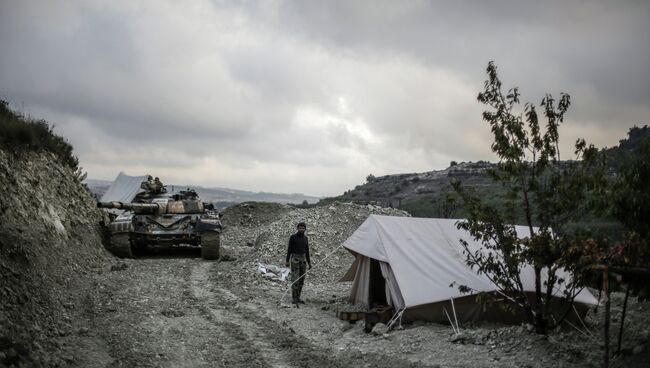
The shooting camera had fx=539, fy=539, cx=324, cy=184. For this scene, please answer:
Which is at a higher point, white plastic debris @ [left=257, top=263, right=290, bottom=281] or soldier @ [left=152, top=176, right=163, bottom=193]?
soldier @ [left=152, top=176, right=163, bottom=193]

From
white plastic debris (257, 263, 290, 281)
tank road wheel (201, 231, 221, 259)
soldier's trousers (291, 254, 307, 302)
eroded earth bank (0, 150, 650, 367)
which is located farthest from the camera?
tank road wheel (201, 231, 221, 259)

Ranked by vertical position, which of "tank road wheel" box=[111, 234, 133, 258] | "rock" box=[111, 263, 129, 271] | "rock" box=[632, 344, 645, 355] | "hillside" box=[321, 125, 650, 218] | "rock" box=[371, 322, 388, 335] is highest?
"hillside" box=[321, 125, 650, 218]

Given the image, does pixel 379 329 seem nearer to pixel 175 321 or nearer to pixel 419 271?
pixel 419 271

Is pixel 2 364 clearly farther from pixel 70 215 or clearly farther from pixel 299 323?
pixel 70 215

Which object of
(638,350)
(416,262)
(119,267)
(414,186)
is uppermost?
(414,186)

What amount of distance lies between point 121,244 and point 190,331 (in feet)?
29.2

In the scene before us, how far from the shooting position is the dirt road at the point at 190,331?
716cm

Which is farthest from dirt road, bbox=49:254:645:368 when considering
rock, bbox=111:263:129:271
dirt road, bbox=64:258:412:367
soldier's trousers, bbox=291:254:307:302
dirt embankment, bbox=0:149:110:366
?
rock, bbox=111:263:129:271

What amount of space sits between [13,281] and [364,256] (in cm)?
673

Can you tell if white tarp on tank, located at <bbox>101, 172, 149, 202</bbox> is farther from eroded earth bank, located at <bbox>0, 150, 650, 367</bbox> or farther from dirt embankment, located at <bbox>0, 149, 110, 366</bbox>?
eroded earth bank, located at <bbox>0, 150, 650, 367</bbox>

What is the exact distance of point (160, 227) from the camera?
17.6 metres

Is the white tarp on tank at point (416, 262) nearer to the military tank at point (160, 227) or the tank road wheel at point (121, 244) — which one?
the military tank at point (160, 227)

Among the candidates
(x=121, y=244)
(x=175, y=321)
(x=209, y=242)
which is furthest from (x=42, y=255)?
(x=209, y=242)

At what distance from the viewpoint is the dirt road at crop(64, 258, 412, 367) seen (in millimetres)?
7156
